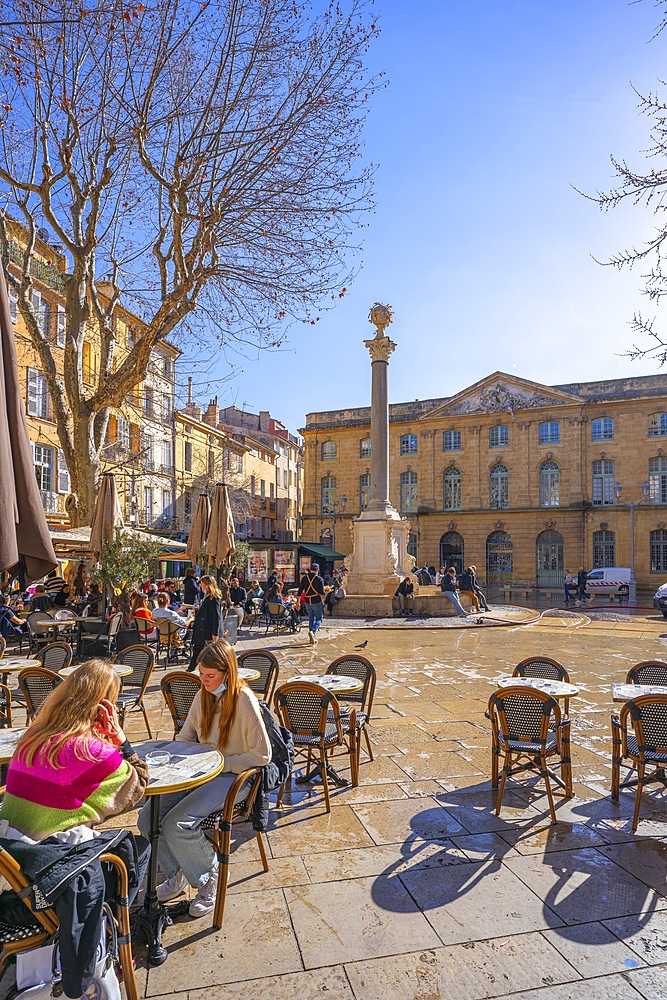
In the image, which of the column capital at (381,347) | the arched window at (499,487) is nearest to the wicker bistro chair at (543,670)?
the column capital at (381,347)

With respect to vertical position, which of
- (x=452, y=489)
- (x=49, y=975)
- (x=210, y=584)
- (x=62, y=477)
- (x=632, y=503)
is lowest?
(x=49, y=975)

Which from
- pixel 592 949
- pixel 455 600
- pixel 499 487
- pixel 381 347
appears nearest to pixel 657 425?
pixel 499 487

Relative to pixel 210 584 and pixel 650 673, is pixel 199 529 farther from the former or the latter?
pixel 650 673

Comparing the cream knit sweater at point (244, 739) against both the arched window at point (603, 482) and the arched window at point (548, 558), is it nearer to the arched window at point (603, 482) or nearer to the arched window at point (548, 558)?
the arched window at point (548, 558)

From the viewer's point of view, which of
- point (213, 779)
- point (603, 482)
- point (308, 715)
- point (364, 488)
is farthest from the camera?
point (364, 488)

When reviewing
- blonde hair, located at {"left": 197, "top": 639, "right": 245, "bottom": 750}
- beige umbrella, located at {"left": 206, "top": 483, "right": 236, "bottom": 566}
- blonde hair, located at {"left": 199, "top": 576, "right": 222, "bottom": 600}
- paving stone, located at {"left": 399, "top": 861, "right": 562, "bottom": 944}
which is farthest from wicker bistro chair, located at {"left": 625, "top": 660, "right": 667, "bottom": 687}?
beige umbrella, located at {"left": 206, "top": 483, "right": 236, "bottom": 566}

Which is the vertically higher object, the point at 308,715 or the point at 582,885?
the point at 308,715

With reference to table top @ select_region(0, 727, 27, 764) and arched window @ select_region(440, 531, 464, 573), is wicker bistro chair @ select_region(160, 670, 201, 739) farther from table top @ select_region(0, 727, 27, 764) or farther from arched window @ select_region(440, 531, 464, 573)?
arched window @ select_region(440, 531, 464, 573)

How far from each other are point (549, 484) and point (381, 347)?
22.9m

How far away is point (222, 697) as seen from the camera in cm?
374

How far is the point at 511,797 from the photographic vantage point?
482 cm

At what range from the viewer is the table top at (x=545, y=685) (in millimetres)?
5074

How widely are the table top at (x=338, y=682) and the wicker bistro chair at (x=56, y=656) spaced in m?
2.85

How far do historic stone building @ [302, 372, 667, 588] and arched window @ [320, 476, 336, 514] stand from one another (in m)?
0.10
